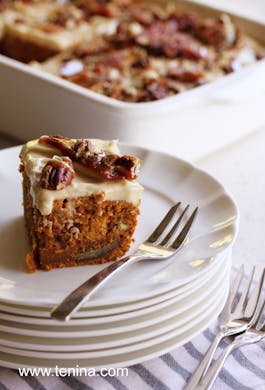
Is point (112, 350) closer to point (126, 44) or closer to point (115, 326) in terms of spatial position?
point (115, 326)

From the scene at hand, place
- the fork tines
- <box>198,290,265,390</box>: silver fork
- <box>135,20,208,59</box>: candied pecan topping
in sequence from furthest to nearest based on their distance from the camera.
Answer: <box>135,20,208,59</box>: candied pecan topping < the fork tines < <box>198,290,265,390</box>: silver fork

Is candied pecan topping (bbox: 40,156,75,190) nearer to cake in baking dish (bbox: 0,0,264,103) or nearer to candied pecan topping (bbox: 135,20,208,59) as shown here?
cake in baking dish (bbox: 0,0,264,103)

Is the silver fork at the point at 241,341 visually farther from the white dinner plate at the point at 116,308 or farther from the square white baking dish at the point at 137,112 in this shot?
the square white baking dish at the point at 137,112

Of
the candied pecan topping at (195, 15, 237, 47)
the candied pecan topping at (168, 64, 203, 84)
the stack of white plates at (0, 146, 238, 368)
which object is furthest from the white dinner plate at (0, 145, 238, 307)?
the candied pecan topping at (195, 15, 237, 47)

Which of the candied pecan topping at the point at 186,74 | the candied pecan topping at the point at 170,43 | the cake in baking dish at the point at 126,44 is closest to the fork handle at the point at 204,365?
the cake in baking dish at the point at 126,44

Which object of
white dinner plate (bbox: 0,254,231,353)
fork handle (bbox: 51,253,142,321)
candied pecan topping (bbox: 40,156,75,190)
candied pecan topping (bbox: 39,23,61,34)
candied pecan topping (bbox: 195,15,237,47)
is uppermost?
candied pecan topping (bbox: 40,156,75,190)

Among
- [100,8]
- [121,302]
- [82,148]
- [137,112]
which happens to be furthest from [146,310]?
[100,8]

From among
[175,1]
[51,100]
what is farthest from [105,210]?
[175,1]
